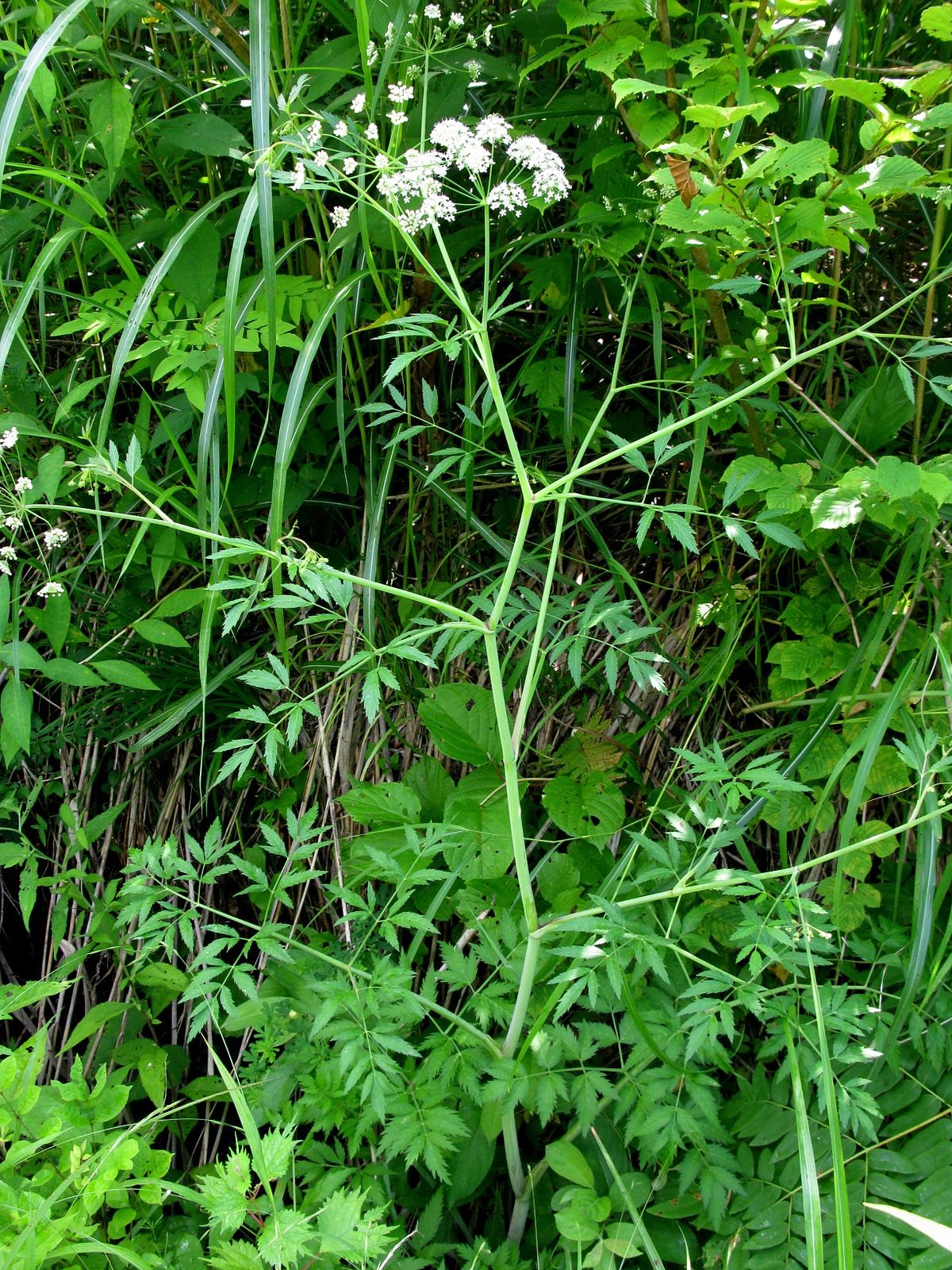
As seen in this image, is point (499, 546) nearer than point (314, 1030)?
No

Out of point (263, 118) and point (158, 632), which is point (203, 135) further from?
point (158, 632)

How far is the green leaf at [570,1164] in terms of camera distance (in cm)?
112

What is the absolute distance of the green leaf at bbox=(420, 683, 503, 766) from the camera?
140 cm

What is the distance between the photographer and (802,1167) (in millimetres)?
907

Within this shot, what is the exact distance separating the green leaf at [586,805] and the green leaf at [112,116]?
1.06 meters

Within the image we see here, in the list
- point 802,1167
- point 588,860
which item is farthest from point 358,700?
point 802,1167

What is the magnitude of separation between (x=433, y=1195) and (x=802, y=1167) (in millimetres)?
495

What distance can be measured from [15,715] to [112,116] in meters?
0.86

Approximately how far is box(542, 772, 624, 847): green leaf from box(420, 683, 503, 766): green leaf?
103 millimetres

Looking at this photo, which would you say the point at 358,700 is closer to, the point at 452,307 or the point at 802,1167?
the point at 452,307

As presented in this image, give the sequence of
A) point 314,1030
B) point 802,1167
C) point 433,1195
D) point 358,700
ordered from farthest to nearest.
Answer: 1. point 358,700
2. point 433,1195
3. point 314,1030
4. point 802,1167

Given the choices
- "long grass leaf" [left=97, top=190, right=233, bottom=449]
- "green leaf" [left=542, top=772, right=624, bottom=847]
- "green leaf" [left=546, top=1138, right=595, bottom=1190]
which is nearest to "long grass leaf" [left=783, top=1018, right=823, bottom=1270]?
"green leaf" [left=546, top=1138, right=595, bottom=1190]

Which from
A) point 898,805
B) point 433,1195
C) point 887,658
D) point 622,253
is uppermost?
point 622,253

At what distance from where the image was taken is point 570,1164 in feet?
3.68
